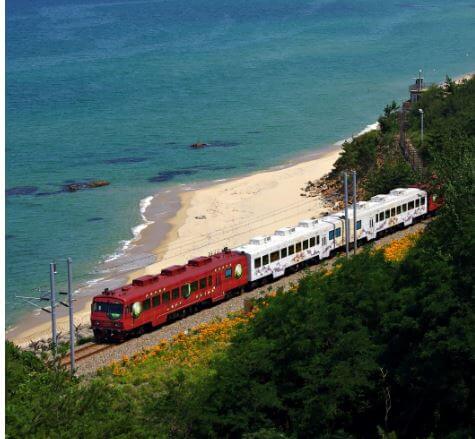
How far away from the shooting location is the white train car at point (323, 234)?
4628cm

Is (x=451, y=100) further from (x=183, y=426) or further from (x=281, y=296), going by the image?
(x=183, y=426)

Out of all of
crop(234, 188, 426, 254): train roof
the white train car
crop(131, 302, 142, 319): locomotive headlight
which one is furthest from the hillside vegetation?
crop(234, 188, 426, 254): train roof

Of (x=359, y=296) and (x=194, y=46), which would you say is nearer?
(x=359, y=296)

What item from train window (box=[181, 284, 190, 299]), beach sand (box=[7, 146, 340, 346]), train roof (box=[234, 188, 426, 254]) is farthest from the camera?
beach sand (box=[7, 146, 340, 346])

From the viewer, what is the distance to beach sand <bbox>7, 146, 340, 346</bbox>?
56.8 meters

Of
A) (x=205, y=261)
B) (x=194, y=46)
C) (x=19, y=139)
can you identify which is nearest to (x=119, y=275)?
(x=205, y=261)

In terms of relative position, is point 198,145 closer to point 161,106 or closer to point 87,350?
point 161,106

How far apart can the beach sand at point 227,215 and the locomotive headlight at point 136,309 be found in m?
8.38

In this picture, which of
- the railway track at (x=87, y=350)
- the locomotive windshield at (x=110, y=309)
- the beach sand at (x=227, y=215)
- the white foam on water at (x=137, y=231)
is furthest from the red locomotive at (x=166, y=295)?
the white foam on water at (x=137, y=231)

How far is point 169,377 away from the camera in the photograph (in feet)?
109

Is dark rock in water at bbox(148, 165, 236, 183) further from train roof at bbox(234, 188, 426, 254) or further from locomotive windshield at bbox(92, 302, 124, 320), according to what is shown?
locomotive windshield at bbox(92, 302, 124, 320)

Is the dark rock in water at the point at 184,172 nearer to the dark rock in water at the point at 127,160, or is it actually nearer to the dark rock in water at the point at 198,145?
the dark rock in water at the point at 127,160

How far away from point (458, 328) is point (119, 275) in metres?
31.7

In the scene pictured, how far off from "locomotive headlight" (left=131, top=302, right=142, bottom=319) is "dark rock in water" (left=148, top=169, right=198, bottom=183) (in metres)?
40.4
